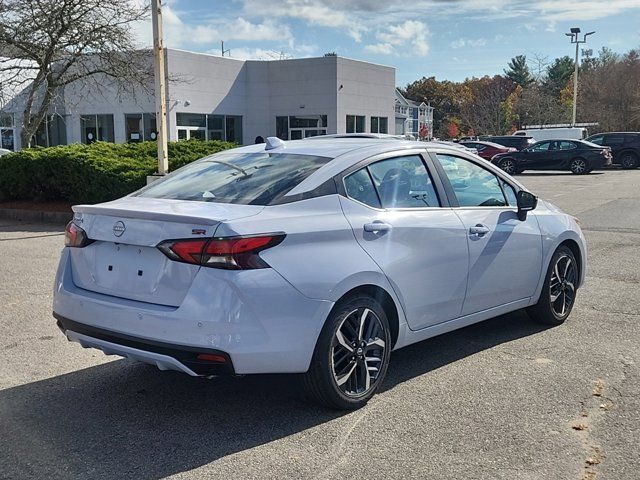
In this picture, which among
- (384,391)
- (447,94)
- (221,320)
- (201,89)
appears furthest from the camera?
(447,94)

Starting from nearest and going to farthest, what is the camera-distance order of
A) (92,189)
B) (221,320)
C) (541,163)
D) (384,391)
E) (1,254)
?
(221,320) → (384,391) → (1,254) → (92,189) → (541,163)

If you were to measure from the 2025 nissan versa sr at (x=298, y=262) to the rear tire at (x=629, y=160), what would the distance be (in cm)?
3116

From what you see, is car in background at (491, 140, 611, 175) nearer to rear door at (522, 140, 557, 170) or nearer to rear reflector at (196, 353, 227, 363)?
rear door at (522, 140, 557, 170)

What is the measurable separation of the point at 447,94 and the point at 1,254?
316 ft

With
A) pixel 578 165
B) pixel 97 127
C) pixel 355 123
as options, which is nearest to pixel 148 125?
pixel 97 127

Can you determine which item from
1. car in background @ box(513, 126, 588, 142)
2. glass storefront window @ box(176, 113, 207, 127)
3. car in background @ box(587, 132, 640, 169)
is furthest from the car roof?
car in background @ box(513, 126, 588, 142)

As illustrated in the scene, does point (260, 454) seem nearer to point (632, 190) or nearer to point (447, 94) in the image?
point (632, 190)

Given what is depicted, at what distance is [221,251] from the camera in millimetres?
3705

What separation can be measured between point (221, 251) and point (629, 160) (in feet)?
111

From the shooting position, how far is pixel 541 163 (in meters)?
30.2

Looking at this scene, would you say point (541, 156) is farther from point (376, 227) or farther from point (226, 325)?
point (226, 325)

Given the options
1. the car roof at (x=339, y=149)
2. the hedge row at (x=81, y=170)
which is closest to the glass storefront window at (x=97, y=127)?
the hedge row at (x=81, y=170)

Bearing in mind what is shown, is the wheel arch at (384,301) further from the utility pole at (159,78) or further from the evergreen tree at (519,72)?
the evergreen tree at (519,72)

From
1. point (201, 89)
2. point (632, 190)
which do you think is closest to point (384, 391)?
point (632, 190)
